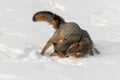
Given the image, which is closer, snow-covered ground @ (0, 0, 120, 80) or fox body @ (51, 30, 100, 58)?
snow-covered ground @ (0, 0, 120, 80)

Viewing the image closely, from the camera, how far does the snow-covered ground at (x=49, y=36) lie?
6008 millimetres

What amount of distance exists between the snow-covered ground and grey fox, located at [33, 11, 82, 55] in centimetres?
21

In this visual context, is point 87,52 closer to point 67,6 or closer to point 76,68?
point 76,68

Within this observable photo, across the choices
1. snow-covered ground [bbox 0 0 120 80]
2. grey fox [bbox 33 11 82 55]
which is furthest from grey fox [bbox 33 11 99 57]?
snow-covered ground [bbox 0 0 120 80]

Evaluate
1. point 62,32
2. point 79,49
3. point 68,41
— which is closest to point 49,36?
point 62,32

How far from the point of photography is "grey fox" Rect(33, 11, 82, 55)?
689 centimetres

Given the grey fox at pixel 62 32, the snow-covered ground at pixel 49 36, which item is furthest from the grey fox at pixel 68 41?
the snow-covered ground at pixel 49 36

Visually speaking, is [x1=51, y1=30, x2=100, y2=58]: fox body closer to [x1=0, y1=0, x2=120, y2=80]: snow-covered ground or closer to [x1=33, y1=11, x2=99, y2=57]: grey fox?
[x1=33, y1=11, x2=99, y2=57]: grey fox

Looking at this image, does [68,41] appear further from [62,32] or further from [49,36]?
[49,36]

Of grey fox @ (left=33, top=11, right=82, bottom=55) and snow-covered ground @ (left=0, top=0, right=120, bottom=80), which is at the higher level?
grey fox @ (left=33, top=11, right=82, bottom=55)

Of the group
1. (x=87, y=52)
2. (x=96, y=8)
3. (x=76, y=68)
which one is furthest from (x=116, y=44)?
(x=96, y=8)

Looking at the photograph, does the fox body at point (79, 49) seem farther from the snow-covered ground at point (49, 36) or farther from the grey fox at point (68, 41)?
the snow-covered ground at point (49, 36)

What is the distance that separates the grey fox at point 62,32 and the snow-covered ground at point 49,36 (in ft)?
0.68

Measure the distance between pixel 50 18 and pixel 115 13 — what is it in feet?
12.8
